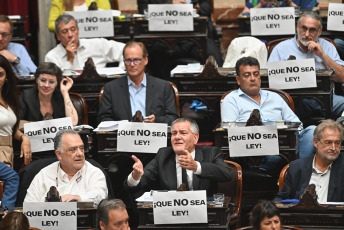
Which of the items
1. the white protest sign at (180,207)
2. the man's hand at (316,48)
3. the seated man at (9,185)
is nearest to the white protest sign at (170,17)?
the man's hand at (316,48)

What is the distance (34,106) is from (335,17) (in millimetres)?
3091

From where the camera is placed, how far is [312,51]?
7.60 meters

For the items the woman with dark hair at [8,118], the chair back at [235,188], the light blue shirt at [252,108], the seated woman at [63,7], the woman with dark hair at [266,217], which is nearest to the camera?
the woman with dark hair at [266,217]

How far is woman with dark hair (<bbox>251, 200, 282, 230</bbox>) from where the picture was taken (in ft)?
16.1

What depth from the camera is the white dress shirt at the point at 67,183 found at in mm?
5893

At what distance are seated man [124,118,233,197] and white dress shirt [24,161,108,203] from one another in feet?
0.67

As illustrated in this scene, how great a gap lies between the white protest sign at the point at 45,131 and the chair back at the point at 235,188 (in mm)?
1356

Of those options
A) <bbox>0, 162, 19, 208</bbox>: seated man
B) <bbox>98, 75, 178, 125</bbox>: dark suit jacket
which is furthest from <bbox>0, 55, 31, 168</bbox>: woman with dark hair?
<bbox>98, 75, 178, 125</bbox>: dark suit jacket

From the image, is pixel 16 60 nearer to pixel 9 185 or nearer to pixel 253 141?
pixel 9 185

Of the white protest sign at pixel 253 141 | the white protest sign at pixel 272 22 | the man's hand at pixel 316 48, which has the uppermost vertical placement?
the white protest sign at pixel 272 22

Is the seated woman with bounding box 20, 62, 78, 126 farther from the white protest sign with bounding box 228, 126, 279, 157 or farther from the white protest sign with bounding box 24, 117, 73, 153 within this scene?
the white protest sign with bounding box 228, 126, 279, 157

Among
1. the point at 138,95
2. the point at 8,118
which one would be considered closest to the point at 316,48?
the point at 138,95

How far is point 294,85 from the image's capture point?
7055 mm

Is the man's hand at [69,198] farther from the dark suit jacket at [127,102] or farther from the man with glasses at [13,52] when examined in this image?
the man with glasses at [13,52]
